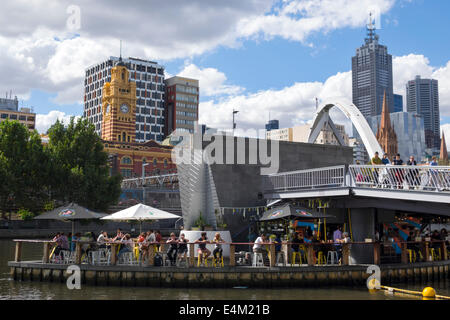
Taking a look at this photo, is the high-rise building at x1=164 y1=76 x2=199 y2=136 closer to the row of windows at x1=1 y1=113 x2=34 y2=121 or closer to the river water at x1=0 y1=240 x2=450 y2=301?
the row of windows at x1=1 y1=113 x2=34 y2=121

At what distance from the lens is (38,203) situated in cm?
5791

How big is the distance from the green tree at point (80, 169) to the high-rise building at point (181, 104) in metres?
105

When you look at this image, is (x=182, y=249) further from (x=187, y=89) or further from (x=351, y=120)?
(x=187, y=89)

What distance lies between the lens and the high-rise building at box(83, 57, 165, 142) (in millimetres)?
166625

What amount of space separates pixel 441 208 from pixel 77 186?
147ft

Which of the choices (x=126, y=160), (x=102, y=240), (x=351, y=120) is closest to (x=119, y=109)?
(x=126, y=160)

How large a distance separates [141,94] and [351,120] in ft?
426

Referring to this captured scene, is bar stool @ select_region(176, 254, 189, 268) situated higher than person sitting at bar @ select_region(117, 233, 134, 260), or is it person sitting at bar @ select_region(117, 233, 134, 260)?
person sitting at bar @ select_region(117, 233, 134, 260)

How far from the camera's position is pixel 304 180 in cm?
2978

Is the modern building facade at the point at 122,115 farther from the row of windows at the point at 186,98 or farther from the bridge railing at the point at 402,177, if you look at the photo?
the bridge railing at the point at 402,177

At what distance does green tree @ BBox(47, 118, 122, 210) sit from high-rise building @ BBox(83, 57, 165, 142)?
105 meters

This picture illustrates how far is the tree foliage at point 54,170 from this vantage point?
5472 centimetres

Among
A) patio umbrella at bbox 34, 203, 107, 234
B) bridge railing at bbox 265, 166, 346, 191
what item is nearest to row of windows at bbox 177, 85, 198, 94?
bridge railing at bbox 265, 166, 346, 191
